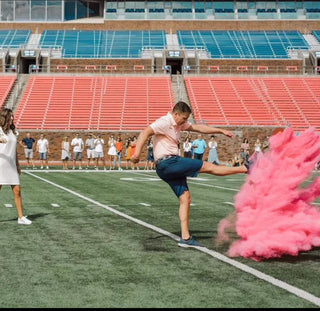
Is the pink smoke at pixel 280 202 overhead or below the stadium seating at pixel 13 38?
below

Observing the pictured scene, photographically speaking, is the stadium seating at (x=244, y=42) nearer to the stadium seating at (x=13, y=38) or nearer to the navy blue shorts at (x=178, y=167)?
the stadium seating at (x=13, y=38)

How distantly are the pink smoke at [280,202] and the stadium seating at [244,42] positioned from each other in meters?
44.5

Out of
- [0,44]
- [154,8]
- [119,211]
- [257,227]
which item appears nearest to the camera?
[257,227]

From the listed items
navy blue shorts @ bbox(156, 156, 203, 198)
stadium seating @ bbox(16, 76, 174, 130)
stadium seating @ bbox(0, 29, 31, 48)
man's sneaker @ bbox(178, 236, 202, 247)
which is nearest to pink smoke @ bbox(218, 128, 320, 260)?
man's sneaker @ bbox(178, 236, 202, 247)

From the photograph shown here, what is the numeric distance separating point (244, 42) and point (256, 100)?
47.4 feet

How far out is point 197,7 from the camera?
58.2 metres

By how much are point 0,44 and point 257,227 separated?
164 ft

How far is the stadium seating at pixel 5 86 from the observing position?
40125mm

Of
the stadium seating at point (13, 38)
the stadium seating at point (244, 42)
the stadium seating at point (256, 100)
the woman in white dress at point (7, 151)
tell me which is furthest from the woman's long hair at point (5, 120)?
the stadium seating at point (13, 38)

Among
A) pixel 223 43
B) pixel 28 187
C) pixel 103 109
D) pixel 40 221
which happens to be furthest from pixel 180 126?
pixel 223 43

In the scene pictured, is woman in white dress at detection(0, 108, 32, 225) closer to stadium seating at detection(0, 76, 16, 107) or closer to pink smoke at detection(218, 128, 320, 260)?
pink smoke at detection(218, 128, 320, 260)

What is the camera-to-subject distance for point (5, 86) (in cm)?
4212

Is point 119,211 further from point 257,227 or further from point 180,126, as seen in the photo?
point 257,227

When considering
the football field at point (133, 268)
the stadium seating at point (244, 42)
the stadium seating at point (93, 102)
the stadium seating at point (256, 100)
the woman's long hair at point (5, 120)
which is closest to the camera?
the football field at point (133, 268)
